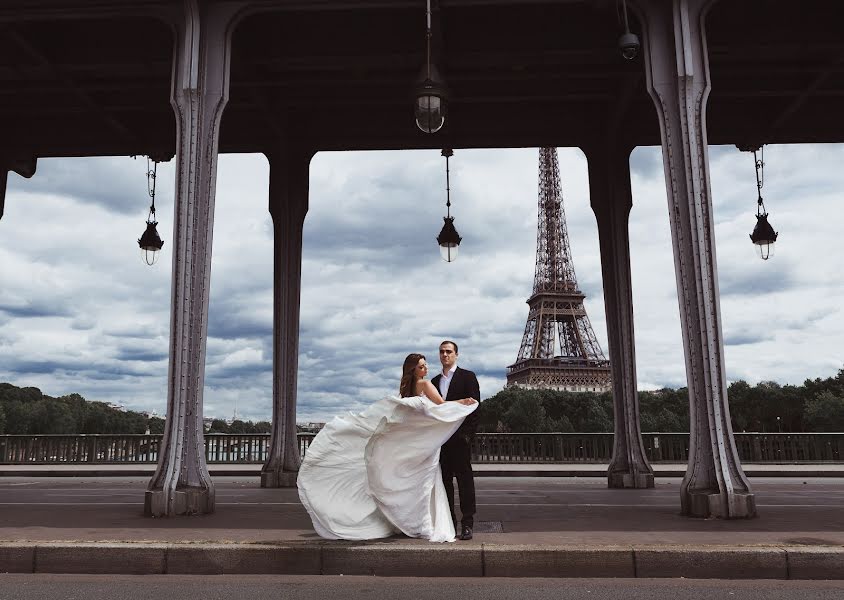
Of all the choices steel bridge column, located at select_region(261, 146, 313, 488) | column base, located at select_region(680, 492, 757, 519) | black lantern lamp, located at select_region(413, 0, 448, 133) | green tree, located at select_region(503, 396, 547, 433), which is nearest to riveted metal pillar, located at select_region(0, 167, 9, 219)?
steel bridge column, located at select_region(261, 146, 313, 488)

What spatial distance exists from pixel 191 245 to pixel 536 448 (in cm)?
1677

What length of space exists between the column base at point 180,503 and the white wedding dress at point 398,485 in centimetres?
253

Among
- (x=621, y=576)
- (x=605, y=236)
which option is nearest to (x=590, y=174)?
(x=605, y=236)

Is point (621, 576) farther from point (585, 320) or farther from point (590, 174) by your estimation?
point (585, 320)

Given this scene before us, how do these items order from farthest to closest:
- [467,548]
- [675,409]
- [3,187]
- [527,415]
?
[527,415]
[675,409]
[3,187]
[467,548]

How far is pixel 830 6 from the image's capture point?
11891mm

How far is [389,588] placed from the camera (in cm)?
566

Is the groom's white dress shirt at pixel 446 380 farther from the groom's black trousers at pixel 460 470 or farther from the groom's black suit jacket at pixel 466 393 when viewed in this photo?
the groom's black trousers at pixel 460 470

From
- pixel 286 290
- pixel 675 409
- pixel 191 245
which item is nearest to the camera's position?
pixel 191 245

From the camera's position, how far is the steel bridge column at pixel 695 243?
8.65 m

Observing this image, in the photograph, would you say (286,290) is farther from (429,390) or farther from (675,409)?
(675,409)

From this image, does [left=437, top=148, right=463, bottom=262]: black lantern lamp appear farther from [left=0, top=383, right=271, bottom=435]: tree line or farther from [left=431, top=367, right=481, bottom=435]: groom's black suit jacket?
[left=0, top=383, right=271, bottom=435]: tree line

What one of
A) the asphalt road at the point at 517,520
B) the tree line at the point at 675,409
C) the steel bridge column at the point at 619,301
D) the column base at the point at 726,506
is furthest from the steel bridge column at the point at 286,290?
the tree line at the point at 675,409

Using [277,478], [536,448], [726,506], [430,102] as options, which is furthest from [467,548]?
[536,448]
